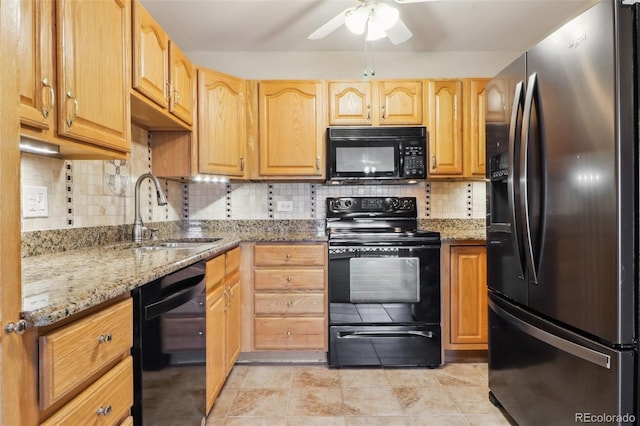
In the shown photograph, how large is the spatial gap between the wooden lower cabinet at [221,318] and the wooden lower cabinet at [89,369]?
71 centimetres

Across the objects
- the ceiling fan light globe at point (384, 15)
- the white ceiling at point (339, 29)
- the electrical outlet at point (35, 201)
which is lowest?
the electrical outlet at point (35, 201)

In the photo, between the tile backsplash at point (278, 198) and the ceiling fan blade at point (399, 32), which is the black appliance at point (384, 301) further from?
the ceiling fan blade at point (399, 32)

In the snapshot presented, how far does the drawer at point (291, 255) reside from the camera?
241 centimetres

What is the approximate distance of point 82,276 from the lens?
1.03 metres

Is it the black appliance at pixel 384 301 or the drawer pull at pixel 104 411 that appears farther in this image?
the black appliance at pixel 384 301

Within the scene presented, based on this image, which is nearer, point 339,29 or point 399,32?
point 399,32

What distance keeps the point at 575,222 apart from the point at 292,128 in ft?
6.34

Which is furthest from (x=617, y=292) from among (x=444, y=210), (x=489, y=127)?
(x=444, y=210)

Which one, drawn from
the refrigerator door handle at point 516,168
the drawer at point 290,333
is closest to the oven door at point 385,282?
the drawer at point 290,333

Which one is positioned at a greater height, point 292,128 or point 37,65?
point 292,128

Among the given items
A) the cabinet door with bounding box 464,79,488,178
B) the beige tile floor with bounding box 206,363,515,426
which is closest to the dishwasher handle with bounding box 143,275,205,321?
the beige tile floor with bounding box 206,363,515,426

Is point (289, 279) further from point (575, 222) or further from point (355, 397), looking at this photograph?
point (575, 222)

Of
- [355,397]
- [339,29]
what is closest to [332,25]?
[339,29]


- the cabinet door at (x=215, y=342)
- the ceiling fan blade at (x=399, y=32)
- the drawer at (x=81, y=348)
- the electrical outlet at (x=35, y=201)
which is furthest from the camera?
the ceiling fan blade at (x=399, y=32)
